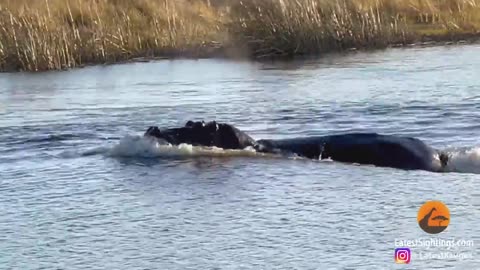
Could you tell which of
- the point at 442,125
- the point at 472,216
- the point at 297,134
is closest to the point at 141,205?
the point at 472,216

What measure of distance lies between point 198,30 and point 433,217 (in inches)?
658

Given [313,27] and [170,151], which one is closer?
[170,151]

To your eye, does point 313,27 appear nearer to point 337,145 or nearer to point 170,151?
point 170,151

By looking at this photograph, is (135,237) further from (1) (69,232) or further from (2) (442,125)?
(2) (442,125)

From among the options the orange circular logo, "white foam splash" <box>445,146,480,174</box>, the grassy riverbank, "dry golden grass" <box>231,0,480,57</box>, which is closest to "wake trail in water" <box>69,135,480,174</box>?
"white foam splash" <box>445,146,480,174</box>

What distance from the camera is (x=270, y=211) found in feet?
28.9

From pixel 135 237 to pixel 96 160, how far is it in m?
3.55

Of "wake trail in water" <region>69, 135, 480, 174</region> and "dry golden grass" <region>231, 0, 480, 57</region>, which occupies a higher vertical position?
"dry golden grass" <region>231, 0, 480, 57</region>

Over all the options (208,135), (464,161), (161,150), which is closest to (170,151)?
(161,150)

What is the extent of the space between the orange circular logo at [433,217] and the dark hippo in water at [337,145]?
1.50 metres

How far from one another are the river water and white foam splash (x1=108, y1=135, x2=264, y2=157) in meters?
0.02

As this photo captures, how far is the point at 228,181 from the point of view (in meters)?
10.2

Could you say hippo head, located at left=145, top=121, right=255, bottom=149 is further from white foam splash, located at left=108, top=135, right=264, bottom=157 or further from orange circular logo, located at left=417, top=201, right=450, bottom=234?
orange circular logo, located at left=417, top=201, right=450, bottom=234

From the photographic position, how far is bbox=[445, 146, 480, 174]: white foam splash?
10312mm
